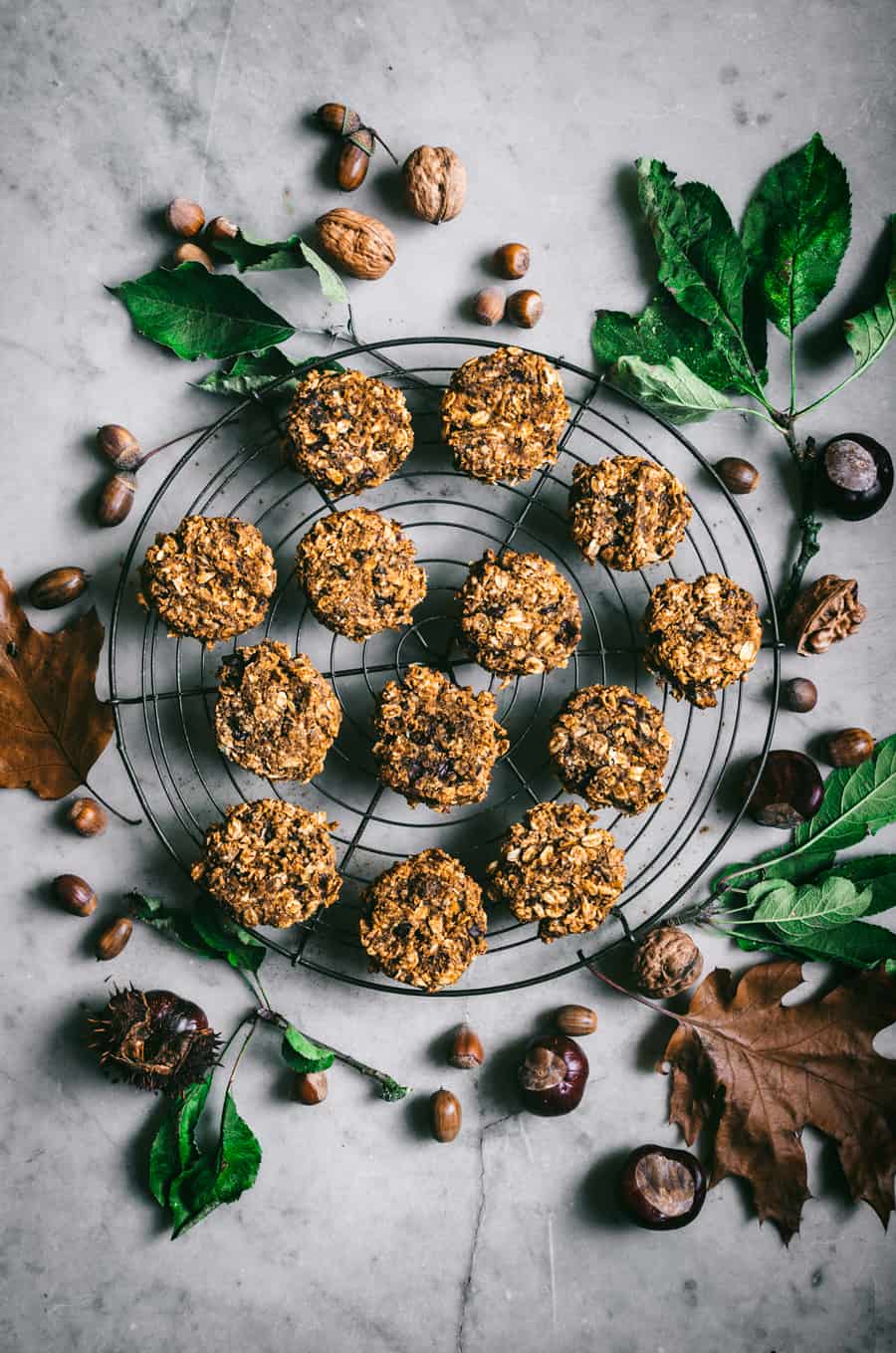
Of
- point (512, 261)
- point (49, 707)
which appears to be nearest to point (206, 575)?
point (49, 707)

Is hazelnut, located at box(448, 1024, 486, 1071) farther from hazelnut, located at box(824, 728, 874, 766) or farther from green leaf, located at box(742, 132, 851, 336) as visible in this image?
green leaf, located at box(742, 132, 851, 336)

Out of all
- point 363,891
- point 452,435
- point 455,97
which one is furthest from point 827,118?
point 363,891

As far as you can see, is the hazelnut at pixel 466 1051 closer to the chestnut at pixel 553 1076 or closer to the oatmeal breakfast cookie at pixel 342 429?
the chestnut at pixel 553 1076

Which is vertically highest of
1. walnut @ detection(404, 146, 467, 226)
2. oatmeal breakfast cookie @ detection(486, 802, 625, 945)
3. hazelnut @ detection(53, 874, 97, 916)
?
walnut @ detection(404, 146, 467, 226)

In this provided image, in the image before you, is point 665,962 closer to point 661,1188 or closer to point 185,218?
point 661,1188

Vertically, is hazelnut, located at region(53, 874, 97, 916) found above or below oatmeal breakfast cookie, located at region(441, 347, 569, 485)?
below

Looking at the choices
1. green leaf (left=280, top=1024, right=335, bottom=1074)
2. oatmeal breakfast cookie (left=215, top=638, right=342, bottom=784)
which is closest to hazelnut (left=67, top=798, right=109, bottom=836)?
oatmeal breakfast cookie (left=215, top=638, right=342, bottom=784)
